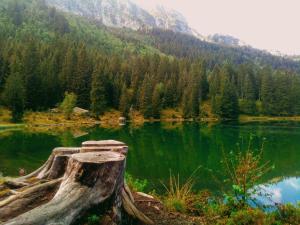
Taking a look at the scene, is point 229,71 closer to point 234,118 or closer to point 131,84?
point 234,118

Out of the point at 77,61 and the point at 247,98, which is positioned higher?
the point at 77,61

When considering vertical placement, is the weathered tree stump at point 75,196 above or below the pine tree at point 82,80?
below

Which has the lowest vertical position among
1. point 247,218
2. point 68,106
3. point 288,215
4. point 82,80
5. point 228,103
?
point 288,215

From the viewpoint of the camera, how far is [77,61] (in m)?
→ 105

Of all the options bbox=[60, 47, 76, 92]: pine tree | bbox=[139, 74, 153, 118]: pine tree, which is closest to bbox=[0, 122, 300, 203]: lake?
bbox=[139, 74, 153, 118]: pine tree

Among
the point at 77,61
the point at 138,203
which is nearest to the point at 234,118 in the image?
the point at 77,61

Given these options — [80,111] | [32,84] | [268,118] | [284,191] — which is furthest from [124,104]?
[284,191]

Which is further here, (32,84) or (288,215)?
(32,84)

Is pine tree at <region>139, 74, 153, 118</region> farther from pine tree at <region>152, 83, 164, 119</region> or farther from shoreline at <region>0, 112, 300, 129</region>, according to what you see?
shoreline at <region>0, 112, 300, 129</region>

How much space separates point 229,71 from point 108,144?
14030 centimetres

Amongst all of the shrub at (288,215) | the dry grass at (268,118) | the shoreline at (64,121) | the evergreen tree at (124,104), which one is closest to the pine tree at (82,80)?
the shoreline at (64,121)

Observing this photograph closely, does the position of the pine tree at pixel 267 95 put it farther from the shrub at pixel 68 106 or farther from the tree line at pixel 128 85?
the shrub at pixel 68 106

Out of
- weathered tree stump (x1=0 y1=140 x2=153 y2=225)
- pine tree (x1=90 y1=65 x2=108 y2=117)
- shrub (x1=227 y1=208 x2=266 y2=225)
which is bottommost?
shrub (x1=227 y1=208 x2=266 y2=225)

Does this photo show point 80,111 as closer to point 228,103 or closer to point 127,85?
point 127,85
